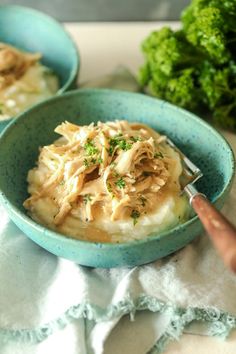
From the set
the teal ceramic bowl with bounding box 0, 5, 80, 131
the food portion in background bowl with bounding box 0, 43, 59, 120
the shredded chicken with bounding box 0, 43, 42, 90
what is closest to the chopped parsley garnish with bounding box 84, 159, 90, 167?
the food portion in background bowl with bounding box 0, 43, 59, 120

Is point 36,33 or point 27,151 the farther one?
point 36,33

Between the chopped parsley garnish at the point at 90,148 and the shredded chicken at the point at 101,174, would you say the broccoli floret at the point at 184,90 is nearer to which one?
the shredded chicken at the point at 101,174

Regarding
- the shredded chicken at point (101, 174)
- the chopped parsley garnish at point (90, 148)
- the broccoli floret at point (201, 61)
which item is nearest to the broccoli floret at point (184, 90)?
the broccoli floret at point (201, 61)

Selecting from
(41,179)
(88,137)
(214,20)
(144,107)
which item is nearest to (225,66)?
(214,20)

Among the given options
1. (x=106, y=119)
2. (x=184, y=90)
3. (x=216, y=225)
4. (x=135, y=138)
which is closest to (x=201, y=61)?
(x=184, y=90)

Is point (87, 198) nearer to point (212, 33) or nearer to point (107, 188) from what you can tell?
point (107, 188)

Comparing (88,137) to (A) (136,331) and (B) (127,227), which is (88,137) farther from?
(A) (136,331)
